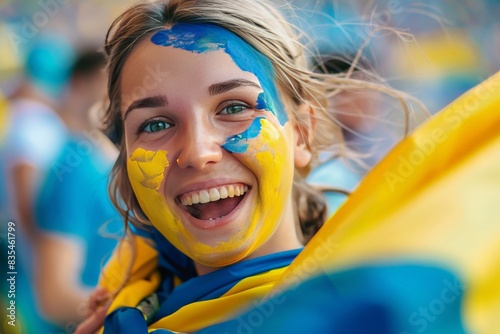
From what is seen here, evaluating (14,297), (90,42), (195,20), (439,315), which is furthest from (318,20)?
(90,42)

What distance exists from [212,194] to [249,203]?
8cm

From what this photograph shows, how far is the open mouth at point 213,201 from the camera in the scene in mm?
1208

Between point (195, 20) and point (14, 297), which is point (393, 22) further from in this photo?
point (14, 297)

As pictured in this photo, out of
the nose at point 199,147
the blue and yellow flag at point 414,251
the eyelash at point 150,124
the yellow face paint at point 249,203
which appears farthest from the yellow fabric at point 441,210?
the eyelash at point 150,124

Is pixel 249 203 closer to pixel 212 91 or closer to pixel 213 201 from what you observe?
pixel 213 201

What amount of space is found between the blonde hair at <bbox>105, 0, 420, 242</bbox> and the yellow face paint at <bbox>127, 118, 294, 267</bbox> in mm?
134

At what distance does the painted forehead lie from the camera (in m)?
1.23

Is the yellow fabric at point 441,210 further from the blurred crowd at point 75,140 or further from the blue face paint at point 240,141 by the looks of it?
the blurred crowd at point 75,140

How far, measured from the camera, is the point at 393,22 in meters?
2.41

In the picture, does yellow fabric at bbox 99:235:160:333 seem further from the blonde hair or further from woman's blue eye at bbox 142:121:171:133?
woman's blue eye at bbox 142:121:171:133

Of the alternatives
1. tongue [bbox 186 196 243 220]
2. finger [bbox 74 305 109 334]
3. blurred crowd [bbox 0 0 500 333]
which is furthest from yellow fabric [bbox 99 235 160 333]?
tongue [bbox 186 196 243 220]

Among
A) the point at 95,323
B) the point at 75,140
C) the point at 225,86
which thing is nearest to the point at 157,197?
the point at 225,86

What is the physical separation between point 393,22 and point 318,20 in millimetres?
798

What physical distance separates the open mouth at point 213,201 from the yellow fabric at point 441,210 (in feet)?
0.61
